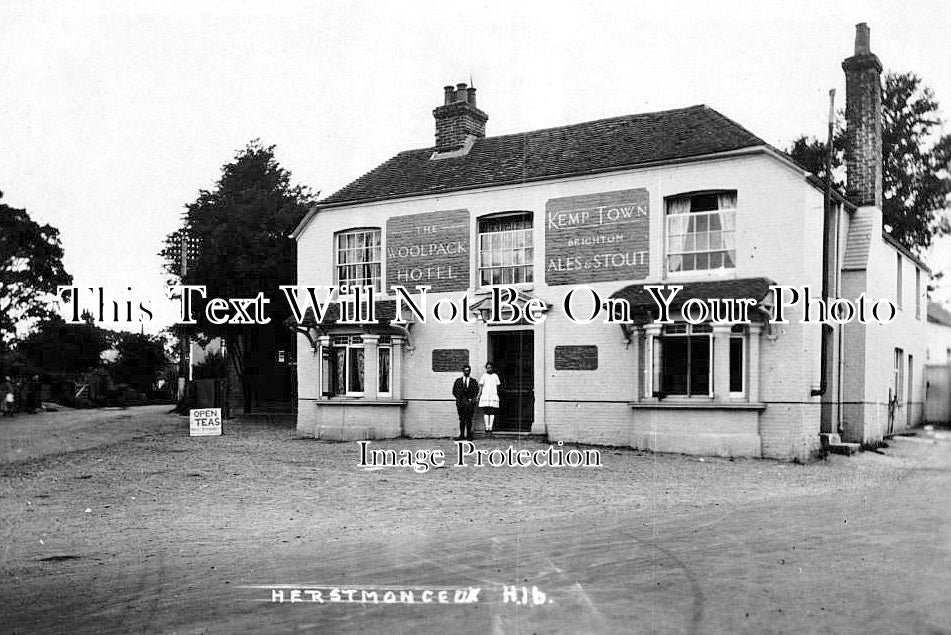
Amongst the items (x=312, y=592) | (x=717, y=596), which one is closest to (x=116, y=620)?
(x=312, y=592)

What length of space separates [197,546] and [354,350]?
12.7 meters

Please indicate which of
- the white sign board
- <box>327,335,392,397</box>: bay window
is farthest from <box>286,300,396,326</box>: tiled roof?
the white sign board

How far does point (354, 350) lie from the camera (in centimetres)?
2159

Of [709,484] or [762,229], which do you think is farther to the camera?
[762,229]

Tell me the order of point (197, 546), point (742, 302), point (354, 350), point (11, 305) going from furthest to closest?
point (354, 350), point (742, 302), point (11, 305), point (197, 546)

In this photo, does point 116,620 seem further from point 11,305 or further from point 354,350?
point 354,350

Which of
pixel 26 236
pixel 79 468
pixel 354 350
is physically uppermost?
pixel 26 236

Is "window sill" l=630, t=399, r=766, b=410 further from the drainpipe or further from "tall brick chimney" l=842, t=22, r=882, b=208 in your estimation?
"tall brick chimney" l=842, t=22, r=882, b=208

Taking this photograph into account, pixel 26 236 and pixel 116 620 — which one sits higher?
pixel 26 236

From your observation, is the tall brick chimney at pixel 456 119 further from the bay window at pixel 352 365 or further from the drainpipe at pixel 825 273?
the drainpipe at pixel 825 273

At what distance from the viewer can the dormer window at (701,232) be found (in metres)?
17.7

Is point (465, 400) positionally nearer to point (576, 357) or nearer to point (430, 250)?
point (576, 357)

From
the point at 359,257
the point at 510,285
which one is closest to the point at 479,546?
the point at 510,285

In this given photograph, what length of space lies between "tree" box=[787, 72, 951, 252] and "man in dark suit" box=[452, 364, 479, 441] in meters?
8.22
